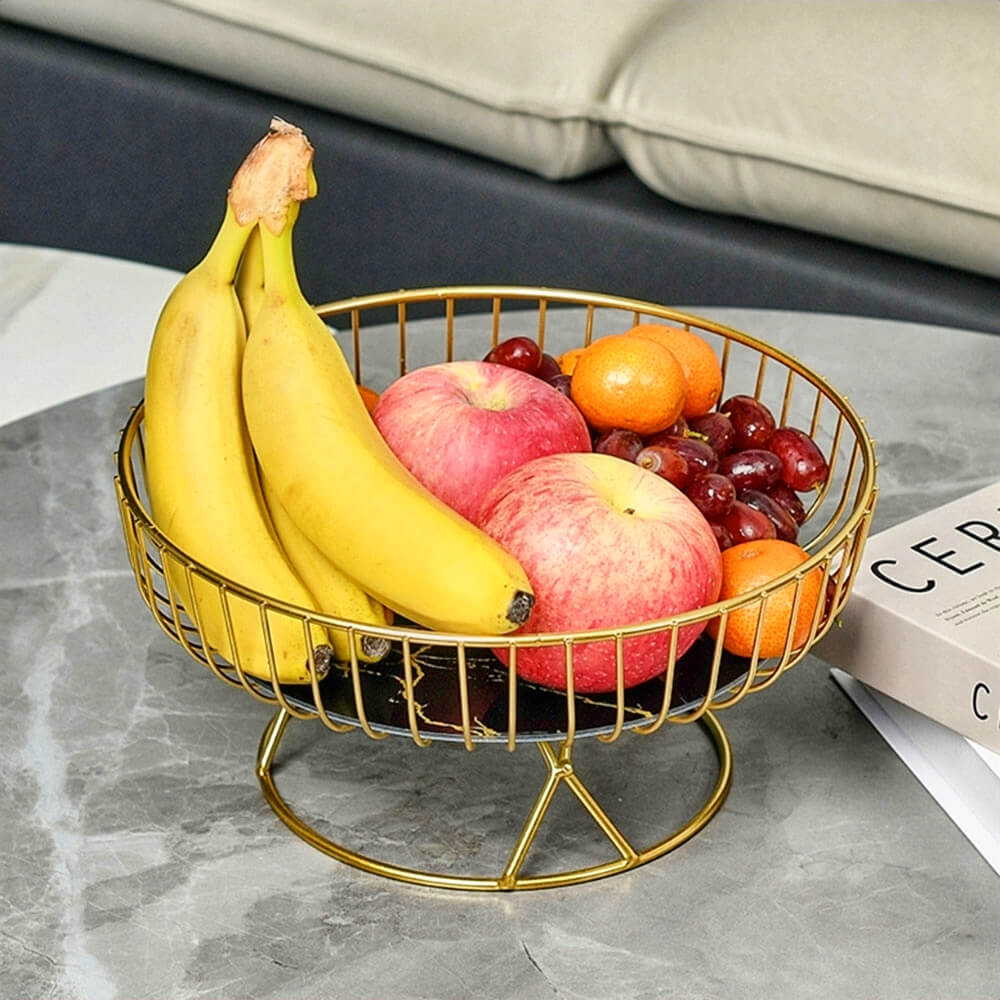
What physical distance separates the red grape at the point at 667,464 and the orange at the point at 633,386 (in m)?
0.03

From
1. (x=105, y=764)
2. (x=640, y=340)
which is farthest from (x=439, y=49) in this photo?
(x=105, y=764)

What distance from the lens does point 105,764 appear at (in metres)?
0.68

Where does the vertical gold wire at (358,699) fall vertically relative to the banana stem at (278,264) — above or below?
below

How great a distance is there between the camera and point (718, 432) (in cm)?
71

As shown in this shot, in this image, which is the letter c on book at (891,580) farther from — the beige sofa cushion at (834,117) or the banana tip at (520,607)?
the beige sofa cushion at (834,117)

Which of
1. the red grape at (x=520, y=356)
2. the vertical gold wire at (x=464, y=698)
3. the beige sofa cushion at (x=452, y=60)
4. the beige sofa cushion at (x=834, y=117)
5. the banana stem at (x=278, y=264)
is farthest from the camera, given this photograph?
the beige sofa cushion at (x=452, y=60)

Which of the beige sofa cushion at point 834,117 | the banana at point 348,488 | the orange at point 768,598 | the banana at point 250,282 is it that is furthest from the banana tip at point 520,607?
the beige sofa cushion at point 834,117

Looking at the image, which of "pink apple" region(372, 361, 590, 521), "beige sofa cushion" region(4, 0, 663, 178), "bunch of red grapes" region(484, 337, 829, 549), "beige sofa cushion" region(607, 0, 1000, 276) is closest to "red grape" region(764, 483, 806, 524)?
"bunch of red grapes" region(484, 337, 829, 549)

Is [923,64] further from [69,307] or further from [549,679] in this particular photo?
Answer: [549,679]

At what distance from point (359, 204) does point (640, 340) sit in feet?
3.31

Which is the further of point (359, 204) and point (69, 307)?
point (359, 204)

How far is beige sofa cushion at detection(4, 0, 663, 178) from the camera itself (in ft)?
4.75

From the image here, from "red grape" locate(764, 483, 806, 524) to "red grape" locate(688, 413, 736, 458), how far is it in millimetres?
31

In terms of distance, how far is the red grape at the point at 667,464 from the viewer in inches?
25.4
